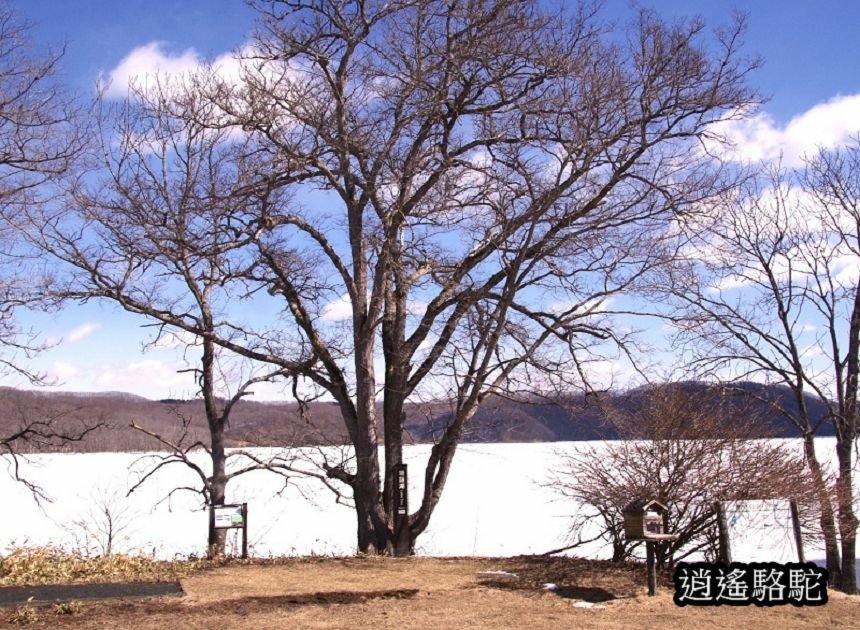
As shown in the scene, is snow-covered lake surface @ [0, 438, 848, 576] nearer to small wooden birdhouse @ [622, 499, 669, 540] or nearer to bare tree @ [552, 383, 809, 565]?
bare tree @ [552, 383, 809, 565]

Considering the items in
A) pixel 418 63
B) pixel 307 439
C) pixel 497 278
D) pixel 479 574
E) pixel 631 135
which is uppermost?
pixel 418 63

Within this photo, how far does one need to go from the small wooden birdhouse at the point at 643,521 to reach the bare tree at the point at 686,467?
1.35 ft

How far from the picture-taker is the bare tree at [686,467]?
29.2 ft

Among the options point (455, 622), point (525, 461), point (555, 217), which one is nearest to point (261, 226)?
point (555, 217)

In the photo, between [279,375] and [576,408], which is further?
[279,375]

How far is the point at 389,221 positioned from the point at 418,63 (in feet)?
7.02

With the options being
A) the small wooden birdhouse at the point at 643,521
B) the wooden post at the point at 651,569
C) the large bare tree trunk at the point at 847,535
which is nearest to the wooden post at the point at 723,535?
the small wooden birdhouse at the point at 643,521

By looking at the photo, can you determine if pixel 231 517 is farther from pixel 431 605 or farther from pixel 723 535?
pixel 723 535

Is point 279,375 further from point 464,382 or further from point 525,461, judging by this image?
point 525,461

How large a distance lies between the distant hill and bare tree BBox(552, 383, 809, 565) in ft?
2.64

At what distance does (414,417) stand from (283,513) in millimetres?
10231

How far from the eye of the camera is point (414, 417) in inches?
558

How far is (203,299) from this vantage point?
15039 millimetres

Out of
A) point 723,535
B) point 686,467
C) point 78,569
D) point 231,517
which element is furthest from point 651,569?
point 78,569
